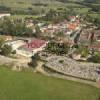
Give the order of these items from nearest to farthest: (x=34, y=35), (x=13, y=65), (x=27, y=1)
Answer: (x=13, y=65) < (x=34, y=35) < (x=27, y=1)

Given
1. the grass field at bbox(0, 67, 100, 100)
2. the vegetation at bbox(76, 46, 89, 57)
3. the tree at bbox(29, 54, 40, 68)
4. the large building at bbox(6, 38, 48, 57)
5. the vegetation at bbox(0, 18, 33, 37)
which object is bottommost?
the vegetation at bbox(0, 18, 33, 37)

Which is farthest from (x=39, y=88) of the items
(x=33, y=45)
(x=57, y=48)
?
(x=33, y=45)

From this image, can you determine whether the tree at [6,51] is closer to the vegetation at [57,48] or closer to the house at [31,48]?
the house at [31,48]

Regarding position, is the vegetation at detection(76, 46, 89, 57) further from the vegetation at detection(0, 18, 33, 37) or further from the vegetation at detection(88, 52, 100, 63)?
the vegetation at detection(0, 18, 33, 37)

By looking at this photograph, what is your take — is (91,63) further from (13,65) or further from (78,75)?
(13,65)

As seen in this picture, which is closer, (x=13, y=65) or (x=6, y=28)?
(x=13, y=65)

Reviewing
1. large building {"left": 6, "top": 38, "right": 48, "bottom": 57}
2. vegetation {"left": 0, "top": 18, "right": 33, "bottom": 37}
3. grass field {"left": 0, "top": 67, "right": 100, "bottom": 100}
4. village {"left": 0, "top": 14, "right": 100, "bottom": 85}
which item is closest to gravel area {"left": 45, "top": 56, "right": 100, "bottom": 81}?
village {"left": 0, "top": 14, "right": 100, "bottom": 85}

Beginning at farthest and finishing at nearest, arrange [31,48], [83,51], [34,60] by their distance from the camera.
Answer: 1. [31,48]
2. [83,51]
3. [34,60]

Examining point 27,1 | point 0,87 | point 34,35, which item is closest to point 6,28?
point 34,35

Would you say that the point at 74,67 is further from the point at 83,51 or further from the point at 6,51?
the point at 6,51
